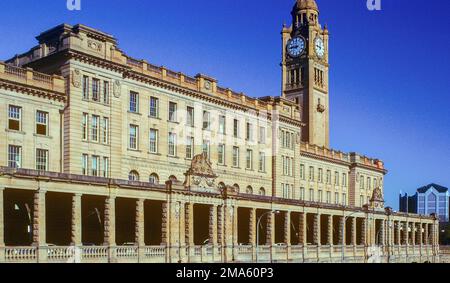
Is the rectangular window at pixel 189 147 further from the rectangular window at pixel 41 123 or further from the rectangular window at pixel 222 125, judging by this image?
the rectangular window at pixel 41 123

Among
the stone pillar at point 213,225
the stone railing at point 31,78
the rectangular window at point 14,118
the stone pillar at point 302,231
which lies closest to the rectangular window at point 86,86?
the stone railing at point 31,78

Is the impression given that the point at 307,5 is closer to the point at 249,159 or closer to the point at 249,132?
the point at 249,132

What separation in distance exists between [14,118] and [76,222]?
10497mm

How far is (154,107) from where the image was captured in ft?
180

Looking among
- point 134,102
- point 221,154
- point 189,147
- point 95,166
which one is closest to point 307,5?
point 221,154

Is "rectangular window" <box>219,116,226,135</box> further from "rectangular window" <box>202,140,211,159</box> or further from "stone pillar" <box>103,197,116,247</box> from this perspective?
"stone pillar" <box>103,197,116,247</box>

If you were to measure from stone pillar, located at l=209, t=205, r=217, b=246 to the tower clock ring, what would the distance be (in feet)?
163

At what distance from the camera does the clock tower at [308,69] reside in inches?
3622

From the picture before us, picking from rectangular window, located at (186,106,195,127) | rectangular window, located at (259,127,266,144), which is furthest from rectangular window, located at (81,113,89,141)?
rectangular window, located at (259,127,266,144)

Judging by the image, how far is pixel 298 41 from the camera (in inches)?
3738

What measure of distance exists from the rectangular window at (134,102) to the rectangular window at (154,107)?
6.06ft

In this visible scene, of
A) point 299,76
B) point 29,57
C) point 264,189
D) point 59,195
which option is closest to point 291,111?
point 264,189

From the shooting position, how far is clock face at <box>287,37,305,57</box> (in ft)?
308

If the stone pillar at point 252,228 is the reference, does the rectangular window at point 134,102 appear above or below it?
above
